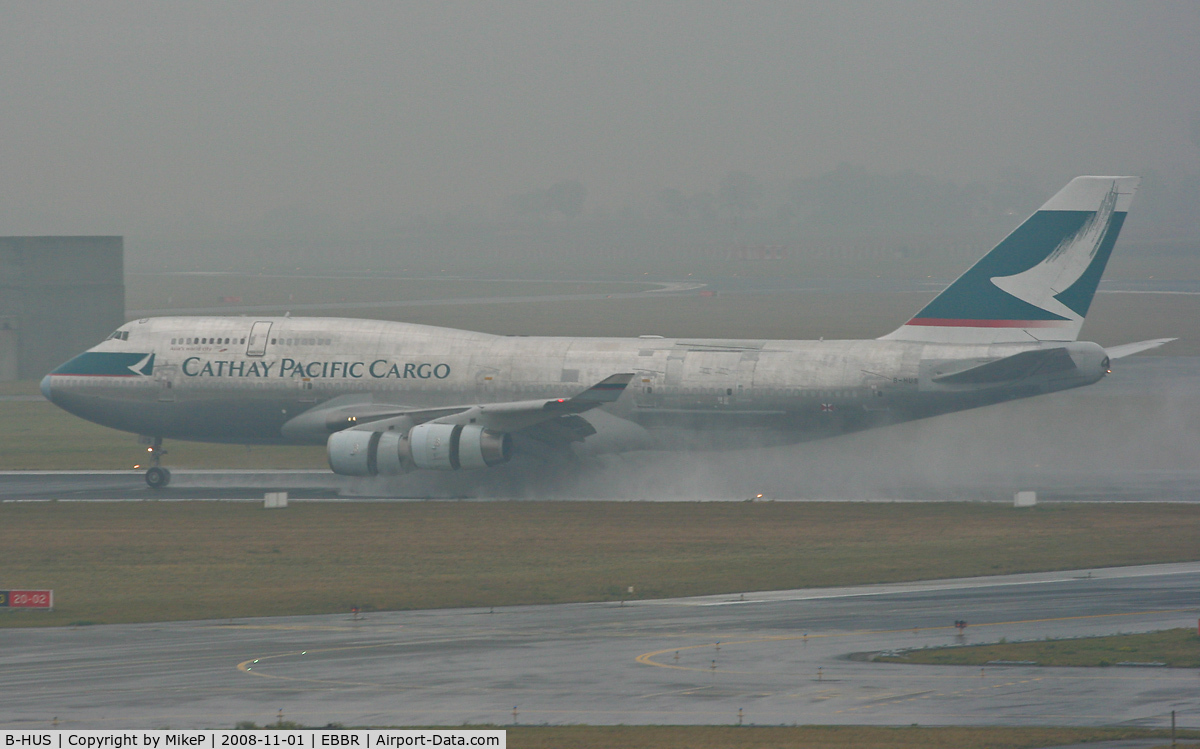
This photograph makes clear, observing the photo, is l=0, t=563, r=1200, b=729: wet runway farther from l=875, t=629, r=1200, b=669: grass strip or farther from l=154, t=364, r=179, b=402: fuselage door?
l=154, t=364, r=179, b=402: fuselage door

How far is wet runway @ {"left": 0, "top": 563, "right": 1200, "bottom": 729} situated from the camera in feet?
68.9

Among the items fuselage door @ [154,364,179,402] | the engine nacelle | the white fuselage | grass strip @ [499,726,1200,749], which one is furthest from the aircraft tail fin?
fuselage door @ [154,364,179,402]

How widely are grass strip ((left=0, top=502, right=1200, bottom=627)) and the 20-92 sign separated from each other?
0.30 metres

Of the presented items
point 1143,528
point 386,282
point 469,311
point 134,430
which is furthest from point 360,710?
point 386,282

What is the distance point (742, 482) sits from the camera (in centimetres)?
4881

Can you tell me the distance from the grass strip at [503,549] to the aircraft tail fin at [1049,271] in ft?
22.3

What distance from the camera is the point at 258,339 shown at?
52.2 m

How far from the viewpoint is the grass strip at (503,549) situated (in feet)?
106

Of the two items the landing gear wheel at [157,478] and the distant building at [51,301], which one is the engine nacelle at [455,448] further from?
the distant building at [51,301]

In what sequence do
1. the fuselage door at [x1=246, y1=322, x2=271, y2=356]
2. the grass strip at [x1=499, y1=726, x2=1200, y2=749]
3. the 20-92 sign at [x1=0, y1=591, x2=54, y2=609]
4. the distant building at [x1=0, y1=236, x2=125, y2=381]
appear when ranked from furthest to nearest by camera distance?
the distant building at [x1=0, y1=236, x2=125, y2=381], the fuselage door at [x1=246, y1=322, x2=271, y2=356], the 20-92 sign at [x1=0, y1=591, x2=54, y2=609], the grass strip at [x1=499, y1=726, x2=1200, y2=749]

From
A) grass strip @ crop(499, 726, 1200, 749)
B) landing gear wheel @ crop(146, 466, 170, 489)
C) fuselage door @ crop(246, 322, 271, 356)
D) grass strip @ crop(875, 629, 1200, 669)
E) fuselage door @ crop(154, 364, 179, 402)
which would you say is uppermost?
fuselage door @ crop(246, 322, 271, 356)

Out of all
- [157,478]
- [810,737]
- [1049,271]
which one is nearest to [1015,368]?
[1049,271]

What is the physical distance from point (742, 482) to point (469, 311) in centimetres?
9894

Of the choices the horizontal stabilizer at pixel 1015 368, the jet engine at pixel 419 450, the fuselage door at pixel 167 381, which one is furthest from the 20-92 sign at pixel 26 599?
the horizontal stabilizer at pixel 1015 368
